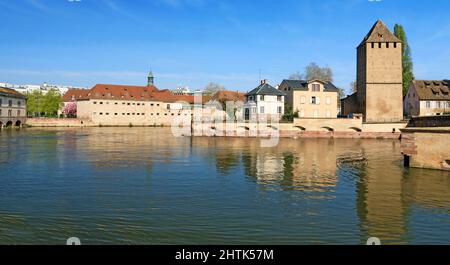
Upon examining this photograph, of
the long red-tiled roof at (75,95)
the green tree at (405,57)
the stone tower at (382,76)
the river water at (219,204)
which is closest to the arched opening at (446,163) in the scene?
the river water at (219,204)

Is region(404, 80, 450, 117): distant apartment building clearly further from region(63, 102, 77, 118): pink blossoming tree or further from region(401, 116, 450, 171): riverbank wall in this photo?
region(63, 102, 77, 118): pink blossoming tree

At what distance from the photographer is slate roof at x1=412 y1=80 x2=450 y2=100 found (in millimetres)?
63250

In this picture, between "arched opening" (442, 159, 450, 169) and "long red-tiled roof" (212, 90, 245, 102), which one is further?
"long red-tiled roof" (212, 90, 245, 102)

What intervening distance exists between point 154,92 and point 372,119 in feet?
212

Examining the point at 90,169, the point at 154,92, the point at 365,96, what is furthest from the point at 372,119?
the point at 154,92

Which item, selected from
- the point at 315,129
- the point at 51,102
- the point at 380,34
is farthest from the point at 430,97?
the point at 51,102

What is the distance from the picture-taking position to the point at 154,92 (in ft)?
359

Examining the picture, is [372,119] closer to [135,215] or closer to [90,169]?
[90,169]

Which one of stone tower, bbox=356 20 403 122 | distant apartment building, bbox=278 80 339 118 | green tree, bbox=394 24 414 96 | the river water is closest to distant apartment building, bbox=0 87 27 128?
distant apartment building, bbox=278 80 339 118

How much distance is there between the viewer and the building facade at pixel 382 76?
61062mm

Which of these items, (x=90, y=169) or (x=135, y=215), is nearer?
(x=135, y=215)

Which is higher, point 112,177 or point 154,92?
point 154,92

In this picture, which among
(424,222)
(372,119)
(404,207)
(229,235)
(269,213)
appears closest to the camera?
(229,235)

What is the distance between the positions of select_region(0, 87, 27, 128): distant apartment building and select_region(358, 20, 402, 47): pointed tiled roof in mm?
65455
